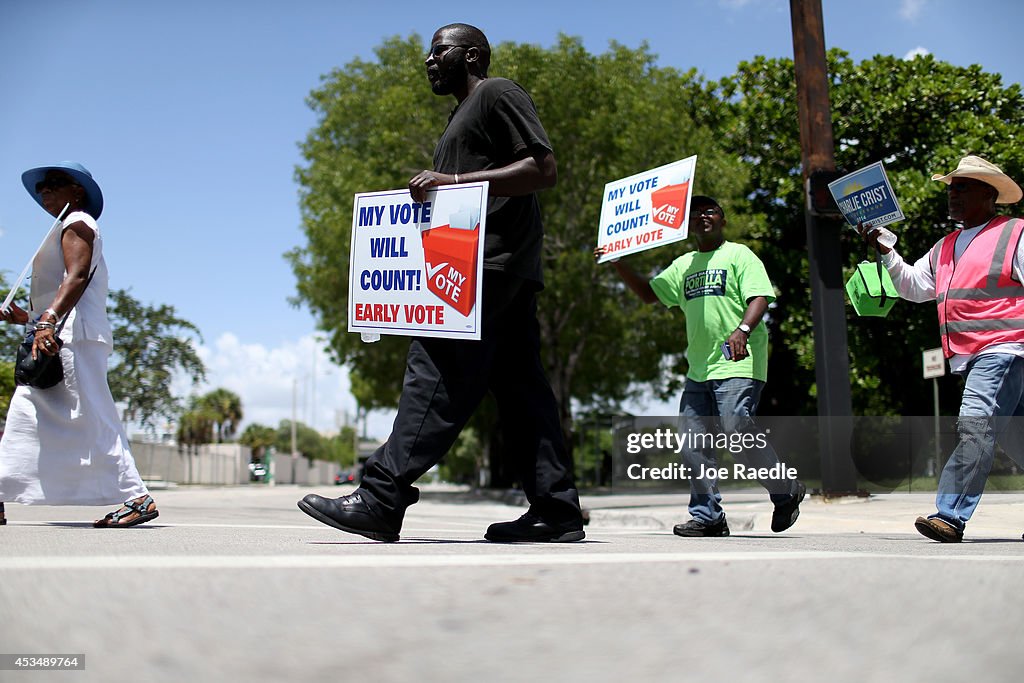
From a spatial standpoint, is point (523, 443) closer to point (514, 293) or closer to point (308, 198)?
point (514, 293)

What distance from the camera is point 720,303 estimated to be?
5832 mm

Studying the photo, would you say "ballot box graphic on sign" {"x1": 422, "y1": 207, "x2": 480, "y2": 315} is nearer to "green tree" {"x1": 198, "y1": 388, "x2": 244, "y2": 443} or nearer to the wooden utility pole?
the wooden utility pole

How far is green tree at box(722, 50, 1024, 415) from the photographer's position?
24516 mm

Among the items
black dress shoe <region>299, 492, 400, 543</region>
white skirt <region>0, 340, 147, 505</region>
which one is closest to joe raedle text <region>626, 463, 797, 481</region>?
black dress shoe <region>299, 492, 400, 543</region>

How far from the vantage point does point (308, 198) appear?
25812mm

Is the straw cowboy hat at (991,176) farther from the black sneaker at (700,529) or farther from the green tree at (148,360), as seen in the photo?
the green tree at (148,360)

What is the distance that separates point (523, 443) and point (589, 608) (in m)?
2.23

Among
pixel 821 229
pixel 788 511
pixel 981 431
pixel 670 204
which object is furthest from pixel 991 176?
pixel 821 229

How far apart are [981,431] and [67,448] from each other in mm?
4424

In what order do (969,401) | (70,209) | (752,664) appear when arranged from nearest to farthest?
(752,664), (969,401), (70,209)

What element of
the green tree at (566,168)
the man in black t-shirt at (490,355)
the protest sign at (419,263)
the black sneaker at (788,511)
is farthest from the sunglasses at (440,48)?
the green tree at (566,168)

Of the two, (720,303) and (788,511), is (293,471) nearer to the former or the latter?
(720,303)

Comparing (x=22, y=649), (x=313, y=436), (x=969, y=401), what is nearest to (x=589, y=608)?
(x=22, y=649)

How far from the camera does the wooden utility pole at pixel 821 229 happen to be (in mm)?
11414
